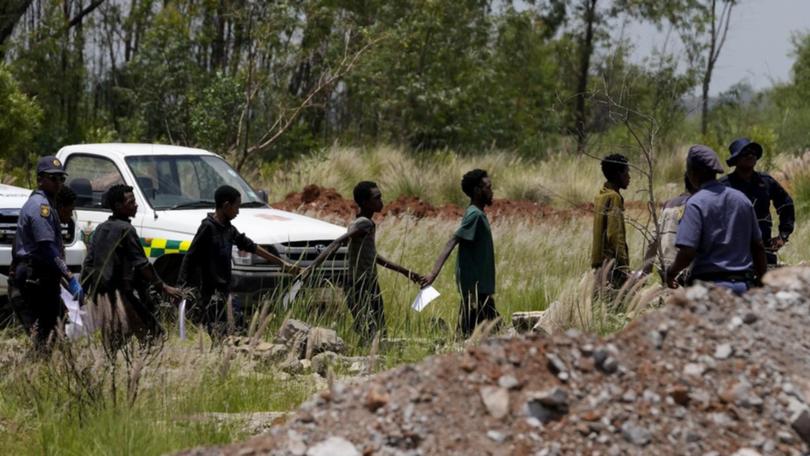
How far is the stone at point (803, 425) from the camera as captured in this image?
4.86 m

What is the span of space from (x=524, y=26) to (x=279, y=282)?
24.6 meters

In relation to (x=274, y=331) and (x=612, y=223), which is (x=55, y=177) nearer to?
(x=274, y=331)

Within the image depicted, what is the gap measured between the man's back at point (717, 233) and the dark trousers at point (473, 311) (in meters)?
2.37

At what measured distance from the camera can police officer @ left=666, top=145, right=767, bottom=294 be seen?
704 centimetres

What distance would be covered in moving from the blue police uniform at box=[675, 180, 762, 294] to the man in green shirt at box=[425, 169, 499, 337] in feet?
8.14

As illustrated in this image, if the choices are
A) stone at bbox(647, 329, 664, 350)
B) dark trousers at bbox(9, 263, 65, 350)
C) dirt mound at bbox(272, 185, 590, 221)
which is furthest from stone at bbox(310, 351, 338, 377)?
dirt mound at bbox(272, 185, 590, 221)

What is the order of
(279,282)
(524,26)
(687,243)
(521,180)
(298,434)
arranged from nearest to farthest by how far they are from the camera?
(298,434) → (687,243) → (279,282) → (521,180) → (524,26)

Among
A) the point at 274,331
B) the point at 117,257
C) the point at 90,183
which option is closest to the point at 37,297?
the point at 117,257

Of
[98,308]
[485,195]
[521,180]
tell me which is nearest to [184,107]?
[521,180]

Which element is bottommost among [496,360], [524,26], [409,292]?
[409,292]

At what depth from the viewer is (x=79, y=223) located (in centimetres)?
1134

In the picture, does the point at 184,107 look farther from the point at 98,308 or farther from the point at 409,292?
the point at 98,308

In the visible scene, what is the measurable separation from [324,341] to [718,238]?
121 inches

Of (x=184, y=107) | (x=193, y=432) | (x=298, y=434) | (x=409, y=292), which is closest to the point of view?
(x=298, y=434)
